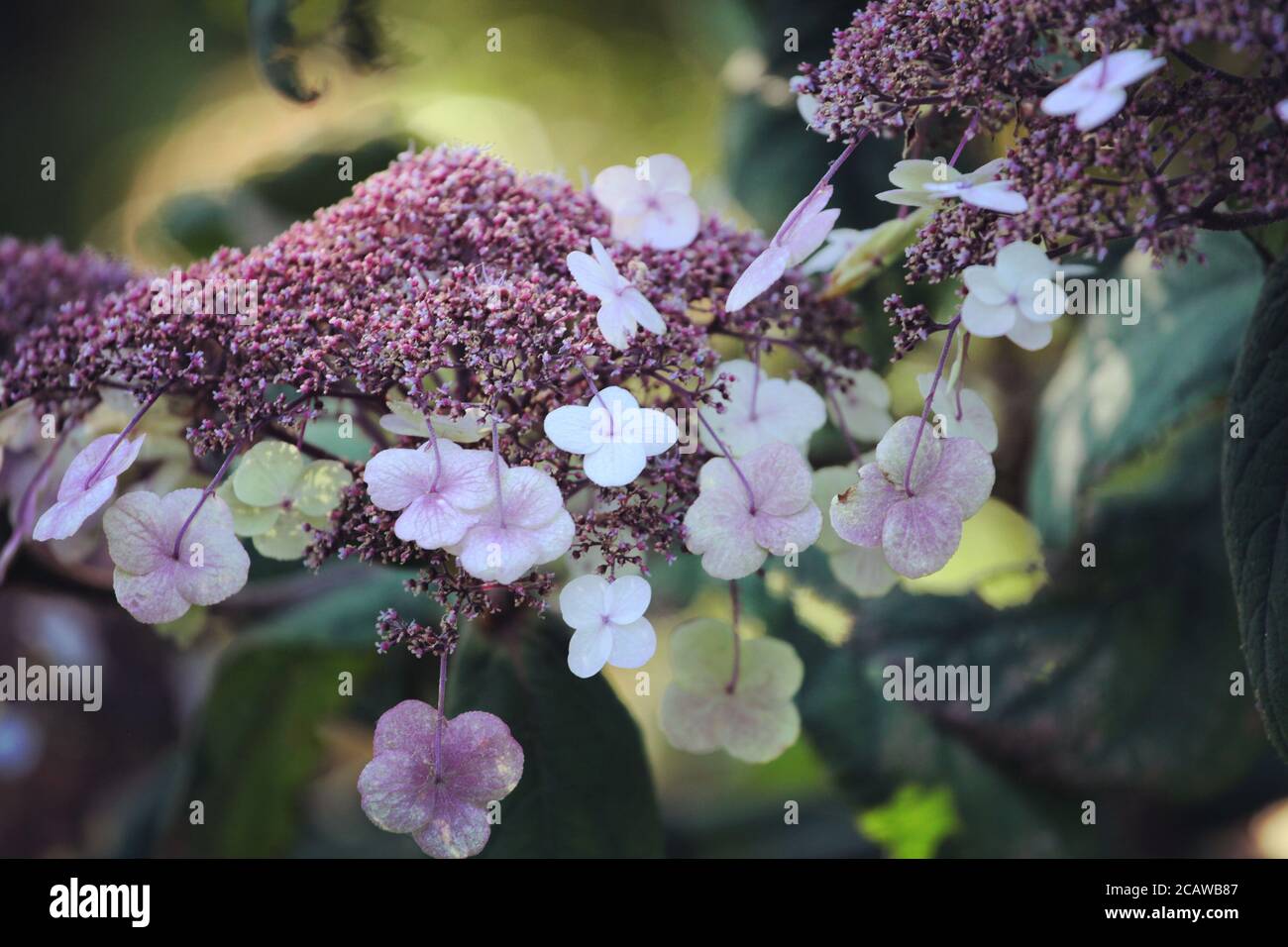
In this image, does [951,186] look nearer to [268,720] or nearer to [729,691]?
[729,691]

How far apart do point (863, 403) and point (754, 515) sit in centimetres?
19

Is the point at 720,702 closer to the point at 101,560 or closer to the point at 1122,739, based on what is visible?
the point at 1122,739

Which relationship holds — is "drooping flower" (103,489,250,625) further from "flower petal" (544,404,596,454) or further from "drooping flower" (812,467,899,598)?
"drooping flower" (812,467,899,598)

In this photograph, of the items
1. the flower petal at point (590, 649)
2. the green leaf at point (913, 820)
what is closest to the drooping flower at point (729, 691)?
the flower petal at point (590, 649)

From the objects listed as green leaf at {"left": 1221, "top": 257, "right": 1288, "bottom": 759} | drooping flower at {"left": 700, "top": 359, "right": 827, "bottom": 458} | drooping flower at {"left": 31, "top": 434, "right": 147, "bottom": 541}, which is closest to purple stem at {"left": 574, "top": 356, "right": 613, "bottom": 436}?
drooping flower at {"left": 700, "top": 359, "right": 827, "bottom": 458}

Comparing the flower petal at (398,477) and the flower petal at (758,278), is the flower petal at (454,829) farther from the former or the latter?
the flower petal at (758,278)

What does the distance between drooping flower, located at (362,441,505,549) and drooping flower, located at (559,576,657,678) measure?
2.7 inches

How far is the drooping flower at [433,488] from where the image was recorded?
1.52 ft

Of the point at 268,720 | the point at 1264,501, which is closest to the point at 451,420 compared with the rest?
the point at 1264,501

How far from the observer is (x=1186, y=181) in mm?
469

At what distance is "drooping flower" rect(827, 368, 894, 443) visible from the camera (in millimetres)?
659

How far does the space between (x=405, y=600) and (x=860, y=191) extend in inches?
21.1

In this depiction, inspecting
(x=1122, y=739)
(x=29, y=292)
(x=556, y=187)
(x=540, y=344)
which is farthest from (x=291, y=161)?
(x=1122, y=739)
